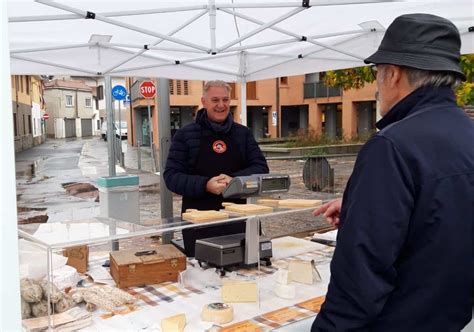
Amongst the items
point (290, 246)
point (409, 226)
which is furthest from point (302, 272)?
point (409, 226)

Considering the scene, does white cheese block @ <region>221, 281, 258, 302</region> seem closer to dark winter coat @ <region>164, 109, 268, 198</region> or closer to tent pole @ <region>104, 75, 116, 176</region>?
dark winter coat @ <region>164, 109, 268, 198</region>

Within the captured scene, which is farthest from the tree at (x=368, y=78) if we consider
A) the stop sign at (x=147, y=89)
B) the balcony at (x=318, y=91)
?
the balcony at (x=318, y=91)

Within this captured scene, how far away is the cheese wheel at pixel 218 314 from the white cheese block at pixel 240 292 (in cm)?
16

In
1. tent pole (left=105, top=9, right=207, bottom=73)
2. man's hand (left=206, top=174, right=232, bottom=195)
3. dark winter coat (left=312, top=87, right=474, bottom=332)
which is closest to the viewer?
dark winter coat (left=312, top=87, right=474, bottom=332)

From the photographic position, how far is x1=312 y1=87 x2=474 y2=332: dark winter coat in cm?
130

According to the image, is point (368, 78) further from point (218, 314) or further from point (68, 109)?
point (68, 109)

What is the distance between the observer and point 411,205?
1.31m

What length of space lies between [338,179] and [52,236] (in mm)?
11419

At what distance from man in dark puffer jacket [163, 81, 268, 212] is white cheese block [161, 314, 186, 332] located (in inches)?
60.2

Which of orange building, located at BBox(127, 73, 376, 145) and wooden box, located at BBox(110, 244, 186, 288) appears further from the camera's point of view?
orange building, located at BBox(127, 73, 376, 145)

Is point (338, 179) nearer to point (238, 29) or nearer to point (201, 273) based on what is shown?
point (238, 29)

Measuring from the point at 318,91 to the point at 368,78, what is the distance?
781 inches

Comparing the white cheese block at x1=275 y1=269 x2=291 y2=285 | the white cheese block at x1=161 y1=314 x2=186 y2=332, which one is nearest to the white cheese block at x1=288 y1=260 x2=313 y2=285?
the white cheese block at x1=275 y1=269 x2=291 y2=285

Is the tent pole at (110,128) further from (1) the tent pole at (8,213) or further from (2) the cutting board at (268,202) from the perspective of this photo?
(1) the tent pole at (8,213)
